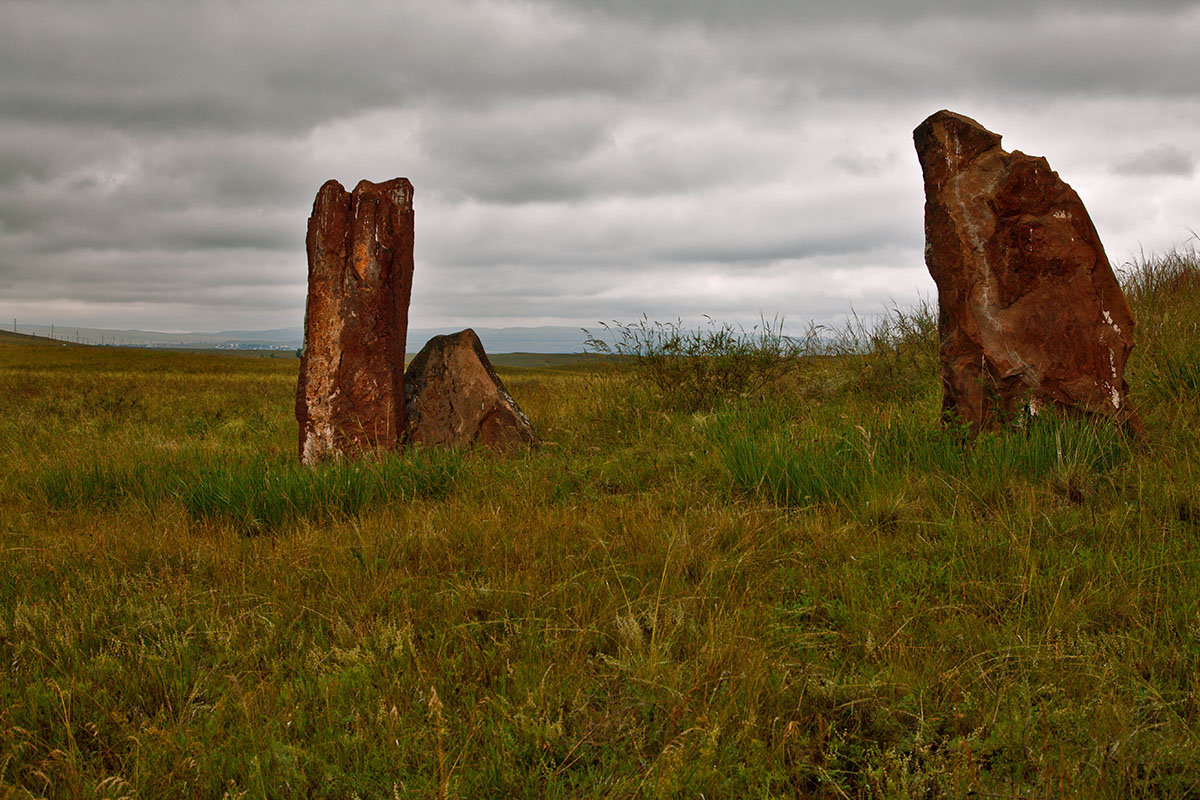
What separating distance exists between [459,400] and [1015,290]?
4633mm

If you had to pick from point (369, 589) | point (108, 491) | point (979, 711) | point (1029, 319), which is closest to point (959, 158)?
point (1029, 319)

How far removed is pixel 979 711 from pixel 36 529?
5.08 metres

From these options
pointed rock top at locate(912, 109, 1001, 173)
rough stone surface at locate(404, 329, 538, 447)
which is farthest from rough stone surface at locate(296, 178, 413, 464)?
pointed rock top at locate(912, 109, 1001, 173)

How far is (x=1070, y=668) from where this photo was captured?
251 cm

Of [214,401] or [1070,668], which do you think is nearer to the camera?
[1070,668]

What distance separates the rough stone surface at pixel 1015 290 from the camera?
16.6 ft

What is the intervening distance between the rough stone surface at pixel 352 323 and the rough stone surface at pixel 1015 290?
15.1ft

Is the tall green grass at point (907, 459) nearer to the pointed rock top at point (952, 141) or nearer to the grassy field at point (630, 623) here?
the grassy field at point (630, 623)

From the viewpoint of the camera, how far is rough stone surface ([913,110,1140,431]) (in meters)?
5.07

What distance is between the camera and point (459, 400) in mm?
6895

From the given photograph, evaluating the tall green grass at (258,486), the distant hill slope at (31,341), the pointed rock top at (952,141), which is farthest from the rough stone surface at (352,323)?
the distant hill slope at (31,341)

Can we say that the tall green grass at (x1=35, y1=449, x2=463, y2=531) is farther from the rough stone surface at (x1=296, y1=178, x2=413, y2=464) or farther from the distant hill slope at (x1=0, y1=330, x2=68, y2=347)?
the distant hill slope at (x1=0, y1=330, x2=68, y2=347)

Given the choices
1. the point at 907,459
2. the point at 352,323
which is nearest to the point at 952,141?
the point at 907,459

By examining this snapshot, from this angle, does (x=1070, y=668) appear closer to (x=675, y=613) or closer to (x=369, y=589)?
(x=675, y=613)
